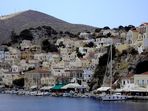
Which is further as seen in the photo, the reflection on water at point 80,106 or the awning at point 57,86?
the awning at point 57,86

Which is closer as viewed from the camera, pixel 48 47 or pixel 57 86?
pixel 57 86

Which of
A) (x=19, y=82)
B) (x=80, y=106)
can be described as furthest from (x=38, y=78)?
(x=80, y=106)

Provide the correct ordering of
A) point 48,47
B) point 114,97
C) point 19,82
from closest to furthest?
point 114,97, point 19,82, point 48,47

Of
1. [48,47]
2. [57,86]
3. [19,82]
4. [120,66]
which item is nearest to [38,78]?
[19,82]

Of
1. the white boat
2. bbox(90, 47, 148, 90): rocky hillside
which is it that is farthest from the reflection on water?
bbox(90, 47, 148, 90): rocky hillside

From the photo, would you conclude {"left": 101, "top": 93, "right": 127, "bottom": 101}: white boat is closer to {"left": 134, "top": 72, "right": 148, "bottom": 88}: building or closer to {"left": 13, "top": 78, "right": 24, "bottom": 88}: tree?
{"left": 134, "top": 72, "right": 148, "bottom": 88}: building

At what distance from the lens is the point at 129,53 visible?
85812mm

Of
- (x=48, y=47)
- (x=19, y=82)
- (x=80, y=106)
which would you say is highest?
(x=48, y=47)

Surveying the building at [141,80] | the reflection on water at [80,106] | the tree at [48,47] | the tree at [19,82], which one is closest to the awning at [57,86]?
the tree at [19,82]

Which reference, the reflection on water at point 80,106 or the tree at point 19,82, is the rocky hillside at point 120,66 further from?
the tree at point 19,82

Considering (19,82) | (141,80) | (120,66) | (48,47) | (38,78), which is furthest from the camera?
(48,47)

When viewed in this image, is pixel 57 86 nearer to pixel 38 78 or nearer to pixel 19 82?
pixel 38 78

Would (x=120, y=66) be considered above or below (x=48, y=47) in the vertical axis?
below

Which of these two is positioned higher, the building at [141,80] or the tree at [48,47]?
the tree at [48,47]
